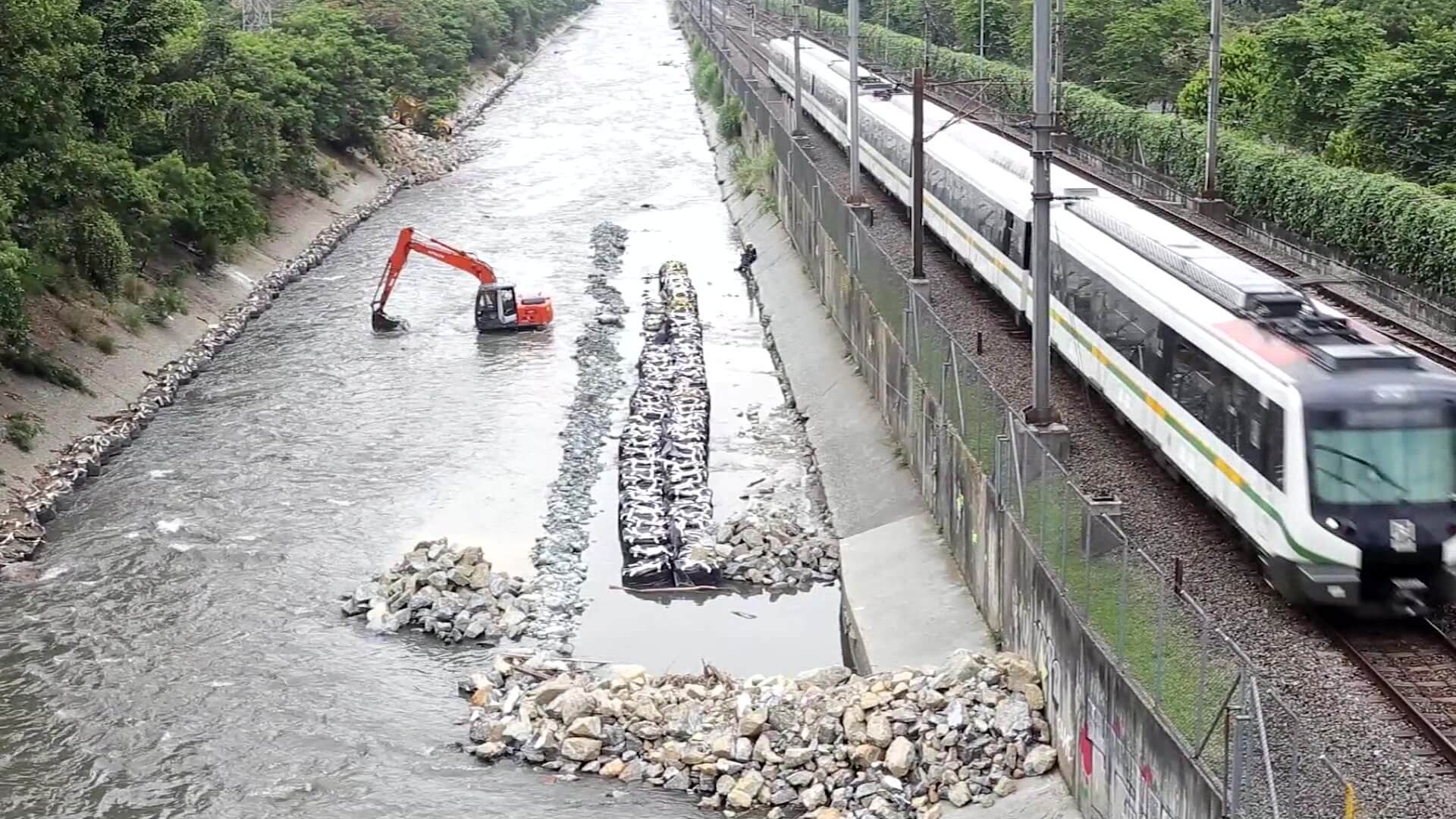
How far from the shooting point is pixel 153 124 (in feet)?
149

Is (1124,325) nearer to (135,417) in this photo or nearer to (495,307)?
(135,417)

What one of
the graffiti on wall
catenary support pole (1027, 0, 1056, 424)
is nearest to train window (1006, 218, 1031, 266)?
catenary support pole (1027, 0, 1056, 424)

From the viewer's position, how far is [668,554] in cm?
2900

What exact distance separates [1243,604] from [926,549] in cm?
835

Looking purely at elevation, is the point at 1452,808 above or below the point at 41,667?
above

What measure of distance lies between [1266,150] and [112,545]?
30216mm

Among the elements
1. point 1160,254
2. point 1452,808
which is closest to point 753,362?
point 1160,254

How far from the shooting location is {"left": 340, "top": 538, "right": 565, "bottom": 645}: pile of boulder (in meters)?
26.3

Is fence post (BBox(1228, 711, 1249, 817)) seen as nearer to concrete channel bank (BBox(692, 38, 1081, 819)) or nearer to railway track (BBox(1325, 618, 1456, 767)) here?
railway track (BBox(1325, 618, 1456, 767))

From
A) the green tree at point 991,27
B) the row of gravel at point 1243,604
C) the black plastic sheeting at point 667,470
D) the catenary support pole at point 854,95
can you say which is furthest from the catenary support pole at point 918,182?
the green tree at point 991,27

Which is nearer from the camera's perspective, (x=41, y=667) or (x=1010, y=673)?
(x=1010, y=673)

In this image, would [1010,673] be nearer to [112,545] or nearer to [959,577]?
[959,577]

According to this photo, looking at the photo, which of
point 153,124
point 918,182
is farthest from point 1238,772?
point 153,124

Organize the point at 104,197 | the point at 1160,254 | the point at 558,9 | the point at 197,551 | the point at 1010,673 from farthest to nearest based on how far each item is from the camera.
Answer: the point at 558,9 → the point at 104,197 → the point at 197,551 → the point at 1160,254 → the point at 1010,673
